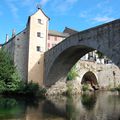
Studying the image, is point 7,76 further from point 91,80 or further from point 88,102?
point 91,80

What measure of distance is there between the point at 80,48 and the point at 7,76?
11536 millimetres

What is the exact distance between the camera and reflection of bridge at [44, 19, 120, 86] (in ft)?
74.7

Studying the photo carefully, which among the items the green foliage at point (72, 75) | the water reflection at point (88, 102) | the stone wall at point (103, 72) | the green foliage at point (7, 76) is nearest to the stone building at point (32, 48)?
the green foliage at point (7, 76)

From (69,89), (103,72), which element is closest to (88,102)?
(69,89)

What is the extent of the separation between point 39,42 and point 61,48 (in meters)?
8.04

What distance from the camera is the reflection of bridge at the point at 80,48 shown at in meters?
22.8

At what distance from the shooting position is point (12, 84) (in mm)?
36344

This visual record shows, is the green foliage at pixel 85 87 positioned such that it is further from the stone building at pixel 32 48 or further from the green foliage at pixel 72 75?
the stone building at pixel 32 48

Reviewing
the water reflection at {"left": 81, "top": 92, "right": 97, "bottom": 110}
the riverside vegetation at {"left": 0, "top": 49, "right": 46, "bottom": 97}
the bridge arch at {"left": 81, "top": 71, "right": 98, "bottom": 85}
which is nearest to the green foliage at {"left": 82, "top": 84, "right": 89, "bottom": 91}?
the bridge arch at {"left": 81, "top": 71, "right": 98, "bottom": 85}

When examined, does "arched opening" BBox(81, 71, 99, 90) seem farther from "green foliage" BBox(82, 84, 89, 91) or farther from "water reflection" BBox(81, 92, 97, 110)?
"water reflection" BBox(81, 92, 97, 110)

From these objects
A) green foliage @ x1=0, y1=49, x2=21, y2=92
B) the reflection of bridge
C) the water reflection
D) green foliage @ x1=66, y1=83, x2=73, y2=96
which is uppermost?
the reflection of bridge

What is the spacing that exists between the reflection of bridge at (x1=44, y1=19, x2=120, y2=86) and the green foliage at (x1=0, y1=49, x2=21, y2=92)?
19.4 feet

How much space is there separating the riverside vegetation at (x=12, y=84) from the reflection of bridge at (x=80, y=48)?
145 inches

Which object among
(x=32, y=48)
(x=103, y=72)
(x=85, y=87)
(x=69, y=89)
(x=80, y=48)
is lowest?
(x=69, y=89)
